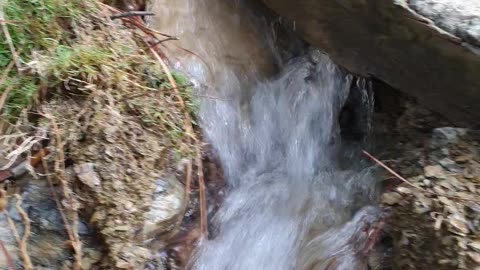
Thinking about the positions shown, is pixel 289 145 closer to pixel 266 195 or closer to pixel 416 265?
pixel 266 195

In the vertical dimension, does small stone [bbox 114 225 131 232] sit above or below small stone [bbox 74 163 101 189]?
below

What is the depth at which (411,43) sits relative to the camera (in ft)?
6.64

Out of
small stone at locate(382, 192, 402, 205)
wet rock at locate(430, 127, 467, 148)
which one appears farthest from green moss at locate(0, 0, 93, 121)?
wet rock at locate(430, 127, 467, 148)

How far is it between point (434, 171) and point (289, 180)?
0.70 metres

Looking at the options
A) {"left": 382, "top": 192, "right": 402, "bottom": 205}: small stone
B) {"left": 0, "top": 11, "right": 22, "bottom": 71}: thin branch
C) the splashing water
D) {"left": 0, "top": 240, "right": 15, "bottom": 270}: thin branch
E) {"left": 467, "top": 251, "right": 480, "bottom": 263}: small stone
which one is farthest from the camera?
the splashing water

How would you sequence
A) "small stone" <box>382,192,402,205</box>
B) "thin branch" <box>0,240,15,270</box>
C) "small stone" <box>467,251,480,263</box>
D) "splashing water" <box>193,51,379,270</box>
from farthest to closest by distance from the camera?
1. "splashing water" <box>193,51,379,270</box>
2. "small stone" <box>382,192,402,205</box>
3. "thin branch" <box>0,240,15,270</box>
4. "small stone" <box>467,251,480,263</box>

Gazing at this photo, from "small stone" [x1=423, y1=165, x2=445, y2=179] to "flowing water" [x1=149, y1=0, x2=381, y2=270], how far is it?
0.25 meters

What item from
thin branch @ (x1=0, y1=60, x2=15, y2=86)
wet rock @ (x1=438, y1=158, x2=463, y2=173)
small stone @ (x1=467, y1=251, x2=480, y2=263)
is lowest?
small stone @ (x1=467, y1=251, x2=480, y2=263)

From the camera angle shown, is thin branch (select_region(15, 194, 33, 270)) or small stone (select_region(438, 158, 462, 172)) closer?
thin branch (select_region(15, 194, 33, 270))

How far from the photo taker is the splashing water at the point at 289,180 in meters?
2.10

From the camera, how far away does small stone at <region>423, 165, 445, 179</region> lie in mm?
1849

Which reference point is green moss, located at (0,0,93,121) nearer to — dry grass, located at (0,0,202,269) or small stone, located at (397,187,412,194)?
dry grass, located at (0,0,202,269)

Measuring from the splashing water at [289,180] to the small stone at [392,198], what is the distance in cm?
15

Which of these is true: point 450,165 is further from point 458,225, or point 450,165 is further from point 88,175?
point 88,175
